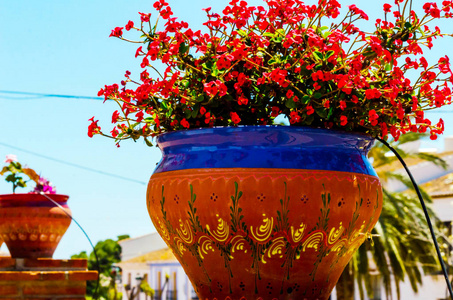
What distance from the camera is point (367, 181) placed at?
2.36m

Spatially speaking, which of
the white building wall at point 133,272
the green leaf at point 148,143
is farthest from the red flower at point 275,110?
the white building wall at point 133,272

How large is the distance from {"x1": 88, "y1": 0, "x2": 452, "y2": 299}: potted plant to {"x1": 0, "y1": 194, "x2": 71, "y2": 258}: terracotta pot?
2831mm

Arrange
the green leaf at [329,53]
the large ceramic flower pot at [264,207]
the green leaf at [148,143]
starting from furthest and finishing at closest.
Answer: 1. the green leaf at [148,143]
2. the green leaf at [329,53]
3. the large ceramic flower pot at [264,207]

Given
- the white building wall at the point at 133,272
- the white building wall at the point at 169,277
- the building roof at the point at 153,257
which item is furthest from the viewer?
the white building wall at the point at 133,272

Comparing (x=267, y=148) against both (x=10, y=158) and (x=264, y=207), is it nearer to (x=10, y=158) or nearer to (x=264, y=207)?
(x=264, y=207)

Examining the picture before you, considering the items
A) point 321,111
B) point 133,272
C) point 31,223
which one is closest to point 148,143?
point 321,111

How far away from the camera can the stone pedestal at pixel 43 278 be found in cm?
480

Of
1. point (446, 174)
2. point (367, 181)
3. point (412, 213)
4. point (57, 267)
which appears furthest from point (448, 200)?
point (367, 181)

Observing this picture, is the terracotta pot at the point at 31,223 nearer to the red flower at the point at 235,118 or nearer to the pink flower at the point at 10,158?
the pink flower at the point at 10,158

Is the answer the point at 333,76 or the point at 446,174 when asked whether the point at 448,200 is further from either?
the point at 333,76

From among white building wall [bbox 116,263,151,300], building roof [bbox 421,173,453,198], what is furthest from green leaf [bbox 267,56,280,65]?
white building wall [bbox 116,263,151,300]

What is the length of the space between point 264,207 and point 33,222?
337 cm

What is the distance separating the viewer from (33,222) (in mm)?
5102

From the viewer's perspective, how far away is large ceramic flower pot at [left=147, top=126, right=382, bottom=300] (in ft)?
7.09
